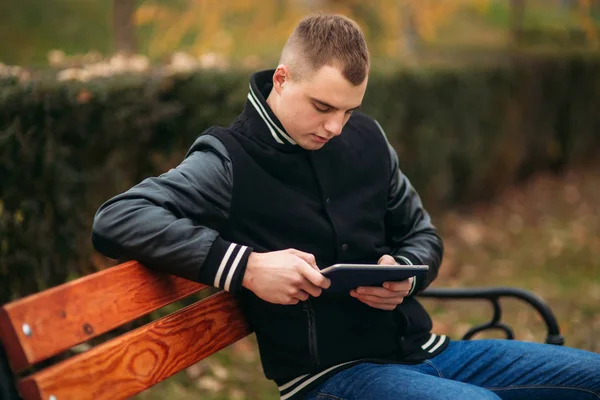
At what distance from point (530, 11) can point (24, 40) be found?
17.2 metres

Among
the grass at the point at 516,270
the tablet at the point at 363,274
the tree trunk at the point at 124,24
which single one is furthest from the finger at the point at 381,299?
the tree trunk at the point at 124,24

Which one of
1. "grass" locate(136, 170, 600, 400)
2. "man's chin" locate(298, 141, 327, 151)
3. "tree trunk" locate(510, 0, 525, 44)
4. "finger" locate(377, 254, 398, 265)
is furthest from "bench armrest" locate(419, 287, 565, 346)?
"tree trunk" locate(510, 0, 525, 44)

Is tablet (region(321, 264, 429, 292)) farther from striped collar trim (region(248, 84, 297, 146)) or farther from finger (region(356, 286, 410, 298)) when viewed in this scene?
striped collar trim (region(248, 84, 297, 146))

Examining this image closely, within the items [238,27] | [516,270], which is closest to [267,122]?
[516,270]

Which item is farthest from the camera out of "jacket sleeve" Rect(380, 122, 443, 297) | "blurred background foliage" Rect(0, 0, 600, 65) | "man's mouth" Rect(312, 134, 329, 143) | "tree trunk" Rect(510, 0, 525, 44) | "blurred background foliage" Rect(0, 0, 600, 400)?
"tree trunk" Rect(510, 0, 525, 44)

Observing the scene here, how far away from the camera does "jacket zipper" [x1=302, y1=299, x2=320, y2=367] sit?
7.86 ft

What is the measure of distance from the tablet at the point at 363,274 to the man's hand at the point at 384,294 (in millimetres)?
86

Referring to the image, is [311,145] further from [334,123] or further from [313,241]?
[313,241]

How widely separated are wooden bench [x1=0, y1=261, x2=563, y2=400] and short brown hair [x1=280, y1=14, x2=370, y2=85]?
28.9 inches

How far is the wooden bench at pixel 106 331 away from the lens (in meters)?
1.77

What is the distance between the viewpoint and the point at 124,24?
7477 millimetres

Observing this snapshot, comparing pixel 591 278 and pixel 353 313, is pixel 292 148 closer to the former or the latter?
pixel 353 313

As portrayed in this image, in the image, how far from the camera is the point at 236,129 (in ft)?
8.27

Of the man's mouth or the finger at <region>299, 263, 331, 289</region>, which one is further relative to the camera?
the man's mouth
